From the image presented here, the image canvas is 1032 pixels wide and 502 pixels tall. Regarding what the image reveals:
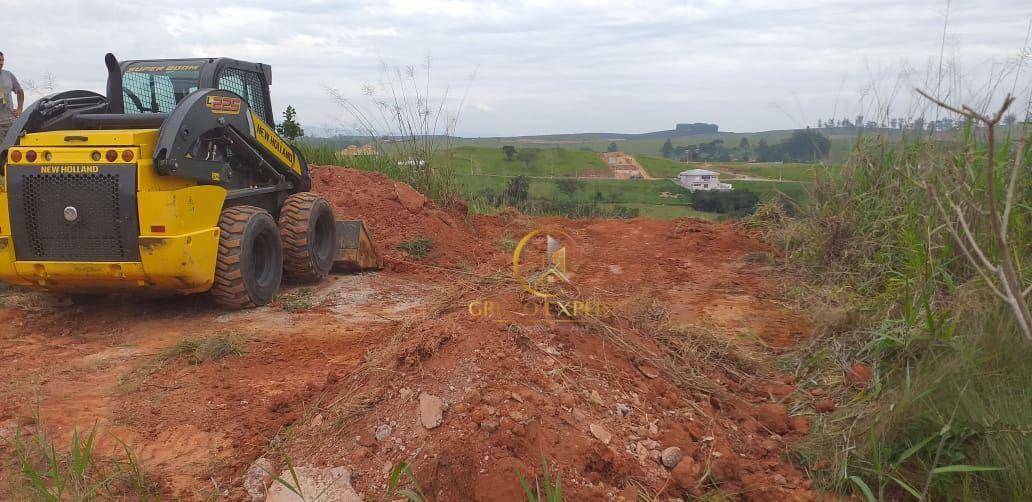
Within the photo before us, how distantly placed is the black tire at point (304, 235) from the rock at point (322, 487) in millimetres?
3816

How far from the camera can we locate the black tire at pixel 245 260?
17.9ft

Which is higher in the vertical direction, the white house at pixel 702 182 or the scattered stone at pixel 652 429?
the white house at pixel 702 182

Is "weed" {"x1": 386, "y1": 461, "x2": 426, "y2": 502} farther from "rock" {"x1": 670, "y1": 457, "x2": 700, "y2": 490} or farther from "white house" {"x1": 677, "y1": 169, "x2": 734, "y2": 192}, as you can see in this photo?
"white house" {"x1": 677, "y1": 169, "x2": 734, "y2": 192}

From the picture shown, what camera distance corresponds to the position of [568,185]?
13.6 meters

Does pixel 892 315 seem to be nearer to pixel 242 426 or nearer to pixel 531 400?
pixel 531 400

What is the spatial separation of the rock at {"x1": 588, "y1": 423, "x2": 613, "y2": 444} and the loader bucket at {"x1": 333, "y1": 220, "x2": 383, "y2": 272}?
471 centimetres

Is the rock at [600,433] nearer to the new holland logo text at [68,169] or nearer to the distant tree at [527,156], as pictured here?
the new holland logo text at [68,169]

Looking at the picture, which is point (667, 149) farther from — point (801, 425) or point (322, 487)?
point (322, 487)

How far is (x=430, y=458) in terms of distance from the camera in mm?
2797

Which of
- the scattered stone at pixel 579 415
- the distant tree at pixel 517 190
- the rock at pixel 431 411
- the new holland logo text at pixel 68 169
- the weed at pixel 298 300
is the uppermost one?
the new holland logo text at pixel 68 169

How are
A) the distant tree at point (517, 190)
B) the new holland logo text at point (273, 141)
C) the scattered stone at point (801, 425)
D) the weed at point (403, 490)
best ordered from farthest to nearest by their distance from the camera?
the distant tree at point (517, 190) → the new holland logo text at point (273, 141) → the scattered stone at point (801, 425) → the weed at point (403, 490)

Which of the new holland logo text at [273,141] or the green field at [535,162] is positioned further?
the green field at [535,162]

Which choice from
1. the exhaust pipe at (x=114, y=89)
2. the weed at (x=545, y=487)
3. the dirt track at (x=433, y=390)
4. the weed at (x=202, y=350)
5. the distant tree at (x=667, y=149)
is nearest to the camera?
the weed at (x=545, y=487)

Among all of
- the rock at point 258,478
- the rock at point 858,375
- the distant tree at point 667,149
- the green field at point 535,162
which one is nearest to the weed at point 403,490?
the rock at point 258,478
